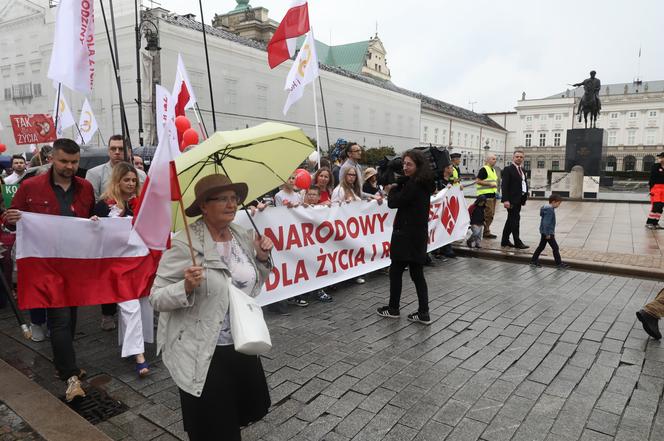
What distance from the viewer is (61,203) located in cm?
375

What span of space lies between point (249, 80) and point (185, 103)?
118 feet

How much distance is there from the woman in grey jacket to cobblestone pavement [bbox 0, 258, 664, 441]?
0.79m

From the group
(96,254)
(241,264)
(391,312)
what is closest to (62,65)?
(96,254)

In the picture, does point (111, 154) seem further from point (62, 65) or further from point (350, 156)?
point (350, 156)

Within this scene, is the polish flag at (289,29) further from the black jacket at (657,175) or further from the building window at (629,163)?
the building window at (629,163)

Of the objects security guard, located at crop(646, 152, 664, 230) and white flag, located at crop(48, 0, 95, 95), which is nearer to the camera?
white flag, located at crop(48, 0, 95, 95)

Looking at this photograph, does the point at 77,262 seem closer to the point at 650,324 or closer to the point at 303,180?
the point at 303,180

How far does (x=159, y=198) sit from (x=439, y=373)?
2.71 meters

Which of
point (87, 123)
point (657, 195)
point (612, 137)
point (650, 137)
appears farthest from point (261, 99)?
point (650, 137)

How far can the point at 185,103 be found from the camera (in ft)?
23.3

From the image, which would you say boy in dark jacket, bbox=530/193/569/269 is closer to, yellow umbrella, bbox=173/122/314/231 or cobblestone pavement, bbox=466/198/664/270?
cobblestone pavement, bbox=466/198/664/270

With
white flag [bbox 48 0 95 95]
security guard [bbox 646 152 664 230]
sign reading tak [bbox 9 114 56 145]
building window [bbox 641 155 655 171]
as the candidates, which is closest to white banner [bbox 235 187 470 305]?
white flag [bbox 48 0 95 95]

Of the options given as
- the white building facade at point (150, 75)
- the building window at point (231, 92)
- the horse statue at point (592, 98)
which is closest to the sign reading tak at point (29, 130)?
the white building facade at point (150, 75)

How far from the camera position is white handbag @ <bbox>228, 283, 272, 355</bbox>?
203cm
